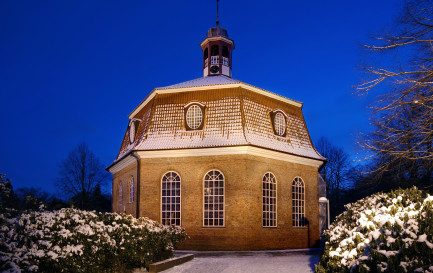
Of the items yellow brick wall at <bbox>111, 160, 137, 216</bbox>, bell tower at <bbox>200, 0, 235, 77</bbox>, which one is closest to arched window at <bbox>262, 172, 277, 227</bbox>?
yellow brick wall at <bbox>111, 160, 137, 216</bbox>

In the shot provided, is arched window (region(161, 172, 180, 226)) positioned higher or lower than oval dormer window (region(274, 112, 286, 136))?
lower

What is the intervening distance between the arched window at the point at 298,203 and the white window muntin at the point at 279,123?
2617mm

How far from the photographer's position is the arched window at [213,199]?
17672mm

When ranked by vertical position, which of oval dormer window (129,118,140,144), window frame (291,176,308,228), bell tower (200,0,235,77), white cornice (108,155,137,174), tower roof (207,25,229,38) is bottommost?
window frame (291,176,308,228)

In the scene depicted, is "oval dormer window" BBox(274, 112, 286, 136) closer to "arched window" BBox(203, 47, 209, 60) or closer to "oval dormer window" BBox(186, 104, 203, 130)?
"oval dormer window" BBox(186, 104, 203, 130)

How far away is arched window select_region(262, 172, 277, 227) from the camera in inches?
721

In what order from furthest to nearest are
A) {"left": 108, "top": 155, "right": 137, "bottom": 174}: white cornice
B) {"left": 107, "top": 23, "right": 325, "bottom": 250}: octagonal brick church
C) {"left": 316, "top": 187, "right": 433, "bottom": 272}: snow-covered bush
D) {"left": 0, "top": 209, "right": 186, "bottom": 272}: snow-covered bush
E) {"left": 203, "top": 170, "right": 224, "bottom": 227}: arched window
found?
{"left": 108, "top": 155, "right": 137, "bottom": 174}: white cornice → {"left": 203, "top": 170, "right": 224, "bottom": 227}: arched window → {"left": 107, "top": 23, "right": 325, "bottom": 250}: octagonal brick church → {"left": 0, "top": 209, "right": 186, "bottom": 272}: snow-covered bush → {"left": 316, "top": 187, "right": 433, "bottom": 272}: snow-covered bush

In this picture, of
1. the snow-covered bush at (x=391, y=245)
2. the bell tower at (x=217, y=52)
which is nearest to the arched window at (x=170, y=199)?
the bell tower at (x=217, y=52)

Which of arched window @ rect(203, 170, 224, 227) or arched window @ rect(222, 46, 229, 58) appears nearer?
arched window @ rect(203, 170, 224, 227)

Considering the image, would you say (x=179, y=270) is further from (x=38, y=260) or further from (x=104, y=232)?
(x=38, y=260)

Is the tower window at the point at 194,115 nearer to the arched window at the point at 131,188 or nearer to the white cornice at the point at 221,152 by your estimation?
the white cornice at the point at 221,152

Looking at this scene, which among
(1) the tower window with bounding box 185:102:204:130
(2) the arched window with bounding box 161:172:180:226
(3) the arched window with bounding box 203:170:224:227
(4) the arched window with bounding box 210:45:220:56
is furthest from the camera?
(4) the arched window with bounding box 210:45:220:56

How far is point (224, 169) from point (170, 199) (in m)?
2.99

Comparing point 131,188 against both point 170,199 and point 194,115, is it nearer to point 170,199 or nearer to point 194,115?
point 170,199
